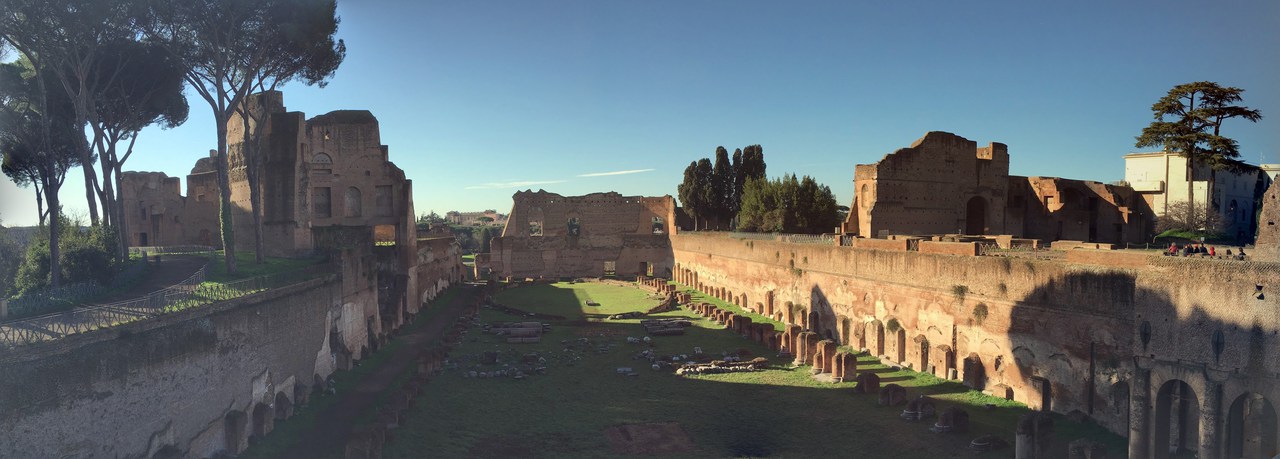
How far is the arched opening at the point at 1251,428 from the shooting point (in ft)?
32.4

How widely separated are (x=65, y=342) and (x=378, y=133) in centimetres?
2051

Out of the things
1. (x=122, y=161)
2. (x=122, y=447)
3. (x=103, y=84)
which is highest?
(x=103, y=84)

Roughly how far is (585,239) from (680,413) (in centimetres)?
2997

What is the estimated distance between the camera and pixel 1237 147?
20.4 meters

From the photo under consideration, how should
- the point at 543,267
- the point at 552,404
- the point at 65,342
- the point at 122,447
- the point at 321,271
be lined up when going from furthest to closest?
the point at 543,267, the point at 321,271, the point at 552,404, the point at 122,447, the point at 65,342

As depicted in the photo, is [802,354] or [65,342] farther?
[802,354]

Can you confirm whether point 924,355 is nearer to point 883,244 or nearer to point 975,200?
point 883,244

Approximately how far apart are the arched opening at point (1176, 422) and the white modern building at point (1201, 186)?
16.7m

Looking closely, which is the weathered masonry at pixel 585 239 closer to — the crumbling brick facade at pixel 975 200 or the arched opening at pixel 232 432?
the crumbling brick facade at pixel 975 200

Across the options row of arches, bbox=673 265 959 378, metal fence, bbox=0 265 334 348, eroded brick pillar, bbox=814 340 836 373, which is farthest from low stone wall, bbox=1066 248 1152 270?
metal fence, bbox=0 265 334 348

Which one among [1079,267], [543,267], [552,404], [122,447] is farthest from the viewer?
[543,267]

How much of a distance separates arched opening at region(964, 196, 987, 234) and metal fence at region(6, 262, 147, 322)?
27.0 meters

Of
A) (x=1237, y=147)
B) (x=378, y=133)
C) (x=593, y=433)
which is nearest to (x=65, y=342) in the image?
(x=593, y=433)

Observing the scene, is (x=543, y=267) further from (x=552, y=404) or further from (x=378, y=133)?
(x=552, y=404)
